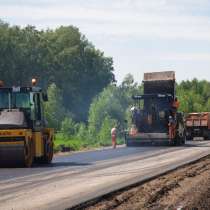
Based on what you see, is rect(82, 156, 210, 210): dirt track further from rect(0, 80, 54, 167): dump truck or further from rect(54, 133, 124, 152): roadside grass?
rect(54, 133, 124, 152): roadside grass

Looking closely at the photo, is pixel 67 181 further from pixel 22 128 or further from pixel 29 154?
pixel 22 128

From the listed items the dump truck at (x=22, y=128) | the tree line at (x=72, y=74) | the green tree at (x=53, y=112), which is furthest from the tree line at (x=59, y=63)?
the dump truck at (x=22, y=128)

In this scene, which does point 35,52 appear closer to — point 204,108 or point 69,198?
point 204,108

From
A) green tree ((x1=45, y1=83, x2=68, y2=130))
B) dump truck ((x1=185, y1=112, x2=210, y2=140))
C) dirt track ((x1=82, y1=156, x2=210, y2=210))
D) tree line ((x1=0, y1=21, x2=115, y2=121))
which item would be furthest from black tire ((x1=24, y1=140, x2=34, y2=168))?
tree line ((x1=0, y1=21, x2=115, y2=121))

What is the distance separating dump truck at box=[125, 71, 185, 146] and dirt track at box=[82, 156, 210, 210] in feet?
77.1

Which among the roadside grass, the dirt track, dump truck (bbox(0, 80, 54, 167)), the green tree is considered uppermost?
the green tree

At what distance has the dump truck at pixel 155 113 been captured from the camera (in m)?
44.3

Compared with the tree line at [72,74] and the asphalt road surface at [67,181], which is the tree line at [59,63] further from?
the asphalt road surface at [67,181]

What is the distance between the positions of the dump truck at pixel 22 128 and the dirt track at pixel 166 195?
5.68 m

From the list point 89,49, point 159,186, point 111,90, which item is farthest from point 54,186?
point 89,49

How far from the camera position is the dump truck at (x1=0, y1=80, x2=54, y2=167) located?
24422 mm

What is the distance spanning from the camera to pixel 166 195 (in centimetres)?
1551

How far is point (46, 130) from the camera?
26.6 m

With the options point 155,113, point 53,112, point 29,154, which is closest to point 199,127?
point 53,112
